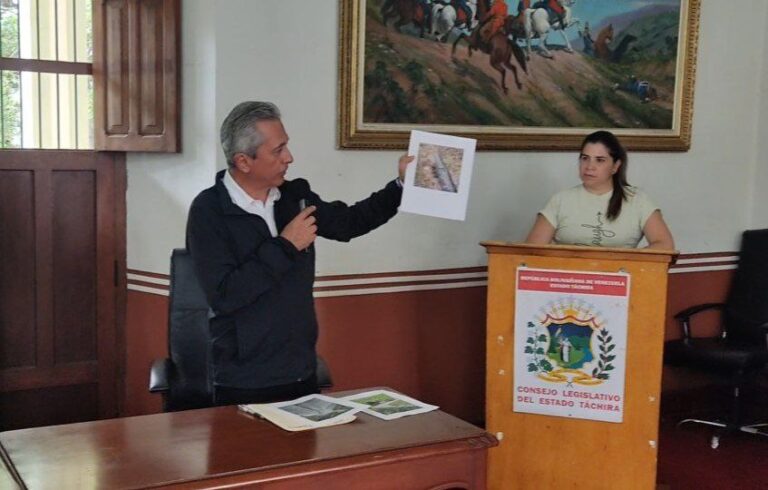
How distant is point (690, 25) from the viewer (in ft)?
16.7

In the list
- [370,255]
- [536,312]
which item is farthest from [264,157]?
[370,255]

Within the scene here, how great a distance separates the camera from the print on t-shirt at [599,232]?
4.00 metres

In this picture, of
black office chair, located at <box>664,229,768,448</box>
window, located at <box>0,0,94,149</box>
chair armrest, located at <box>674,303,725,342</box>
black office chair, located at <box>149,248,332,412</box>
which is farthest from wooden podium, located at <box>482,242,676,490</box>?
window, located at <box>0,0,94,149</box>

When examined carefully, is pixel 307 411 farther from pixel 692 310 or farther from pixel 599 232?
pixel 692 310

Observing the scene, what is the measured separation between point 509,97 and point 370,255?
1.07 meters

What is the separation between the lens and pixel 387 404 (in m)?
2.67

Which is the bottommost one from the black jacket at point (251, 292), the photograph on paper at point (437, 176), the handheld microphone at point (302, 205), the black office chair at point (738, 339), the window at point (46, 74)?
the black office chair at point (738, 339)

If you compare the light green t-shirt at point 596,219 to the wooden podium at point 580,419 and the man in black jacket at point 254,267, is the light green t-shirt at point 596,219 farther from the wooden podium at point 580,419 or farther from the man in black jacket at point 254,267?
the man in black jacket at point 254,267

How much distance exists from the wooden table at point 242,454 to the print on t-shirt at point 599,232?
1715 mm

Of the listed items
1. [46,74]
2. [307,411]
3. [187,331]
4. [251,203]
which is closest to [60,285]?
[46,74]

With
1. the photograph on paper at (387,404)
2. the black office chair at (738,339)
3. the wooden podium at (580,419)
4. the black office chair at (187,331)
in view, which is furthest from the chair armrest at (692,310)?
the photograph on paper at (387,404)

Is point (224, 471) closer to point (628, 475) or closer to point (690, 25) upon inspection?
point (628, 475)

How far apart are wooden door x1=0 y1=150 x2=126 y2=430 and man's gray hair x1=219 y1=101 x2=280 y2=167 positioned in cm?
166

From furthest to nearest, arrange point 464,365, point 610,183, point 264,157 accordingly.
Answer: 1. point 464,365
2. point 610,183
3. point 264,157
